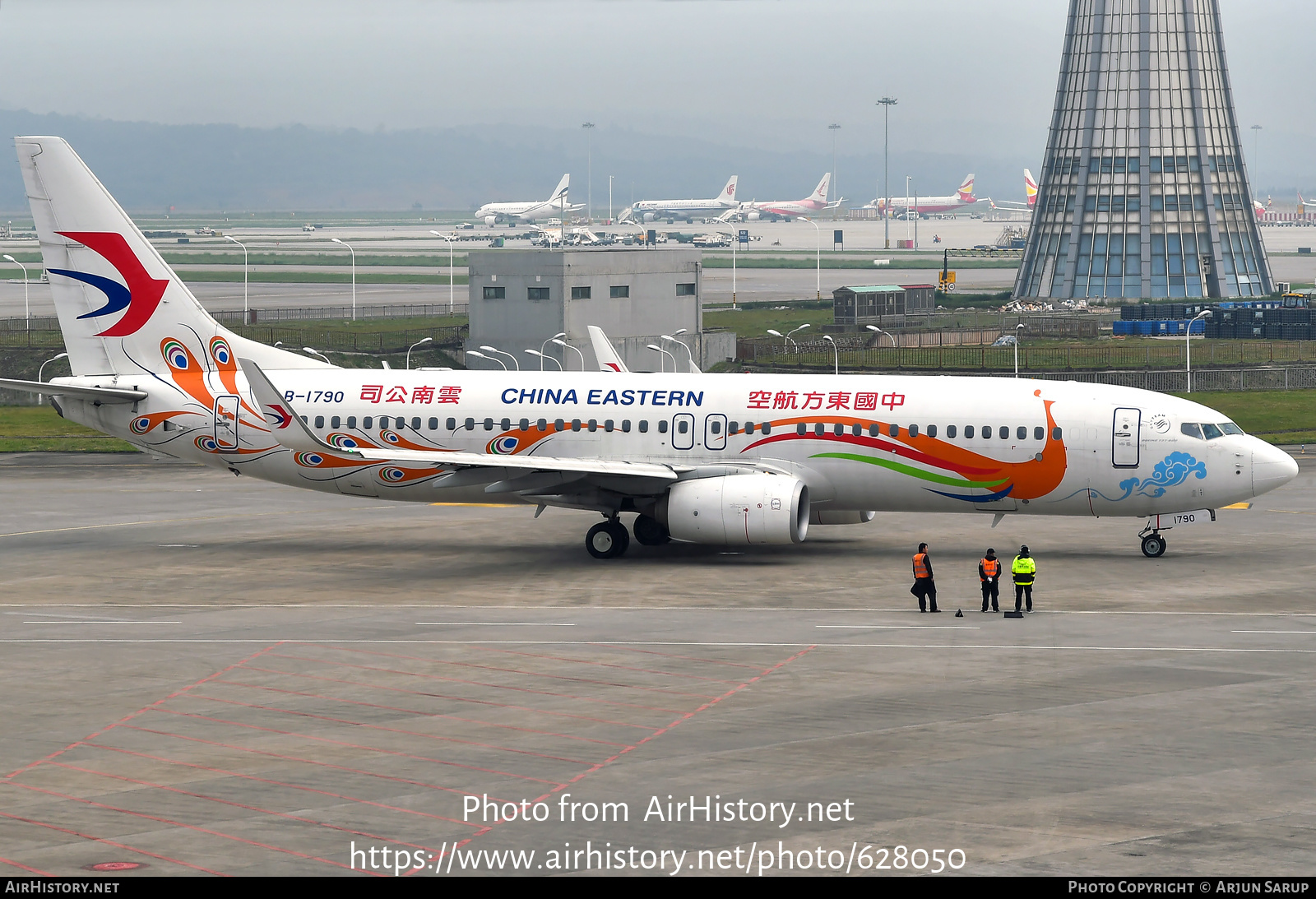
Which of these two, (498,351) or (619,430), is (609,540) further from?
(498,351)

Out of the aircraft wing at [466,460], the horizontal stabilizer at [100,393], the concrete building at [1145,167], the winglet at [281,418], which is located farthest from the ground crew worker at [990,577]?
the concrete building at [1145,167]

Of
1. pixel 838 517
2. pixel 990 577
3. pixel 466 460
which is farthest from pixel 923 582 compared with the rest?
pixel 466 460

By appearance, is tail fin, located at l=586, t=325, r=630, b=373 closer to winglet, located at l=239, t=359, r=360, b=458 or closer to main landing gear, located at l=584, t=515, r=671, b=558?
main landing gear, located at l=584, t=515, r=671, b=558

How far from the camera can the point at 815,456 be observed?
42.6 metres

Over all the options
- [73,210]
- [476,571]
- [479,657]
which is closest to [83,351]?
[73,210]

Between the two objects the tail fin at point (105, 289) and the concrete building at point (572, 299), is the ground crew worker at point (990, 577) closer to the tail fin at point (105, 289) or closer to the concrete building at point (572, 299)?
the tail fin at point (105, 289)

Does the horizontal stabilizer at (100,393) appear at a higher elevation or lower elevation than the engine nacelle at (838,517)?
higher

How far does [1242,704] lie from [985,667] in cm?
502

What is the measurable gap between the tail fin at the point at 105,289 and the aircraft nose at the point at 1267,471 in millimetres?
29537

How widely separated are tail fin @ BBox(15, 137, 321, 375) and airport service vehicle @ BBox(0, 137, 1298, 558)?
0.06 meters

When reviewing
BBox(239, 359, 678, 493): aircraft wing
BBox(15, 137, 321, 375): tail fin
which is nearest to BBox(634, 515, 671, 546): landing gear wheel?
BBox(239, 359, 678, 493): aircraft wing

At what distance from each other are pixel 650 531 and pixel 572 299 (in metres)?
43.0

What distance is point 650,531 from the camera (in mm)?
44500

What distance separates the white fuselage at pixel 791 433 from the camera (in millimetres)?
41562
